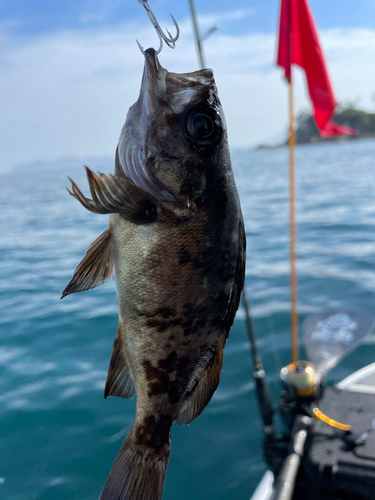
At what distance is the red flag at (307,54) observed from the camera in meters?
6.55

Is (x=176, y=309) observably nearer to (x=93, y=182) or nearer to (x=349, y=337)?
(x=93, y=182)

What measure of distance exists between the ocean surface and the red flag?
383cm

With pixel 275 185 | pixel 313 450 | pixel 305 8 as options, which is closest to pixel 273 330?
pixel 313 450

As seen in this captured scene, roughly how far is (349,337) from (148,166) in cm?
650

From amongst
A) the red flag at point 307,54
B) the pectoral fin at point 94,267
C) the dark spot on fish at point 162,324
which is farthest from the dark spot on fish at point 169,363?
the red flag at point 307,54

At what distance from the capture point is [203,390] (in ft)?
5.70

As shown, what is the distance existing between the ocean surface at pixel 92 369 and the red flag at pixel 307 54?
3828 millimetres

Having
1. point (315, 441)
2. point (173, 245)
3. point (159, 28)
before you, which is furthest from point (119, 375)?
point (315, 441)

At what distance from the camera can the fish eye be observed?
163 cm

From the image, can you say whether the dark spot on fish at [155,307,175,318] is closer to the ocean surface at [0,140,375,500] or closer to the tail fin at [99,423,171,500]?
the tail fin at [99,423,171,500]

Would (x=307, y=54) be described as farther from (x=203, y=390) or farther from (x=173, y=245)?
(x=203, y=390)

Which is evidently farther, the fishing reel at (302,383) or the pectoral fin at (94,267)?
the fishing reel at (302,383)

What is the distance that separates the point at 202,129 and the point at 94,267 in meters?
0.66

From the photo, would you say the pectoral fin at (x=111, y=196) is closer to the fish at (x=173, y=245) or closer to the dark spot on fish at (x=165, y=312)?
the fish at (x=173, y=245)
